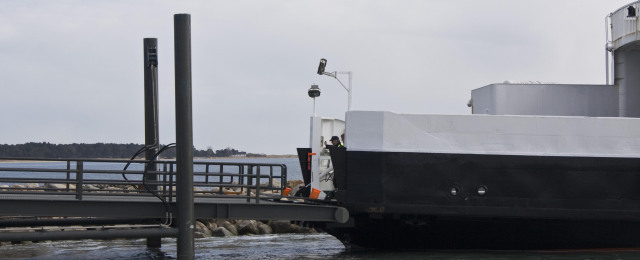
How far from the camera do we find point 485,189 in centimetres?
1352

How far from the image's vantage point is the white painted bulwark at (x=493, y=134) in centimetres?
1341

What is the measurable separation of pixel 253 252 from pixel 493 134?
5.45m

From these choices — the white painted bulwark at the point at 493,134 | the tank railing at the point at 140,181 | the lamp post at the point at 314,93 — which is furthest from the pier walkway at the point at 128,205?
the lamp post at the point at 314,93

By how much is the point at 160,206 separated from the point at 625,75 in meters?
9.10

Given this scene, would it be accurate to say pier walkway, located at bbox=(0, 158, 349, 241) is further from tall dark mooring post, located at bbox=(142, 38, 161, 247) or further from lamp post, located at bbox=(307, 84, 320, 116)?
tall dark mooring post, located at bbox=(142, 38, 161, 247)

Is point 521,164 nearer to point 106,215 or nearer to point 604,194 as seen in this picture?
point 604,194

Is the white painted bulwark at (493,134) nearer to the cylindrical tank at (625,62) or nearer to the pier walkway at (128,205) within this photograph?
the pier walkway at (128,205)

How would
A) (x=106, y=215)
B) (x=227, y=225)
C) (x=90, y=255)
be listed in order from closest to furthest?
(x=106, y=215), (x=90, y=255), (x=227, y=225)

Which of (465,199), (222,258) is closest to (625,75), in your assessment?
(465,199)

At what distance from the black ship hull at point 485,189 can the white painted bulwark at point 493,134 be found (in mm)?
132

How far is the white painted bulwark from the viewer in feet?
44.0

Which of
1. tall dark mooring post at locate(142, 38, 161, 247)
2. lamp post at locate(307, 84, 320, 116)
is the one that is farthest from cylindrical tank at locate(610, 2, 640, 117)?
tall dark mooring post at locate(142, 38, 161, 247)

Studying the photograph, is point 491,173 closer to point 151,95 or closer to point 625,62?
point 625,62

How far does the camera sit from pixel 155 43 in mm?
16219
